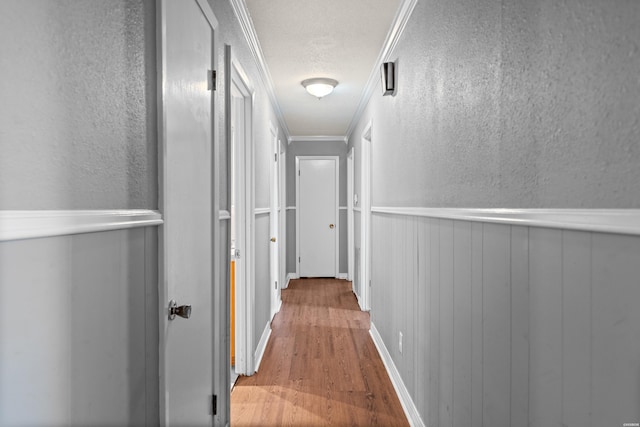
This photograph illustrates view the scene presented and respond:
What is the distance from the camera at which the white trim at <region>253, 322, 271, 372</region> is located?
3237mm

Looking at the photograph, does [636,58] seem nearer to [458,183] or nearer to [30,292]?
[458,183]

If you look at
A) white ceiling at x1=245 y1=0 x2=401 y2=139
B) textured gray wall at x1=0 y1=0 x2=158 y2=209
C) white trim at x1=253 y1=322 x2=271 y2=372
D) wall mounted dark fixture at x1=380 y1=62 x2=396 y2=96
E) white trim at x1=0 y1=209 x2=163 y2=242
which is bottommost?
white trim at x1=253 y1=322 x2=271 y2=372

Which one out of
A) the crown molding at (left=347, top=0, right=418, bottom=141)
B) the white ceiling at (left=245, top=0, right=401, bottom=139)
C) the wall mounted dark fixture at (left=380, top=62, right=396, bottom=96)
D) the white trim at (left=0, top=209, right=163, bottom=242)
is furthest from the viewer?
the wall mounted dark fixture at (left=380, top=62, right=396, bottom=96)

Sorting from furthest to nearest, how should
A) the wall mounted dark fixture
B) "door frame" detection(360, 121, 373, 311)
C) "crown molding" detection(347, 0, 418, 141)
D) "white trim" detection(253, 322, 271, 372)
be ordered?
"door frame" detection(360, 121, 373, 311)
"white trim" detection(253, 322, 271, 372)
the wall mounted dark fixture
"crown molding" detection(347, 0, 418, 141)

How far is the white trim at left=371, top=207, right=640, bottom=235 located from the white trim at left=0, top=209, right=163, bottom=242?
3.32 feet

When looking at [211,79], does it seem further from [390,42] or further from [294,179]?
[294,179]

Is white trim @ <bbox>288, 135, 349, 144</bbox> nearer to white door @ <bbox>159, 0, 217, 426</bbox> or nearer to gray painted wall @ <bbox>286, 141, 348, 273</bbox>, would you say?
gray painted wall @ <bbox>286, 141, 348, 273</bbox>

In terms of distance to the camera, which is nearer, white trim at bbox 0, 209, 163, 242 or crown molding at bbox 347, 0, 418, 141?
white trim at bbox 0, 209, 163, 242

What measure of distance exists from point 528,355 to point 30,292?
115 cm

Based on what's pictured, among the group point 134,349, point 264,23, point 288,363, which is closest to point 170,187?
point 134,349

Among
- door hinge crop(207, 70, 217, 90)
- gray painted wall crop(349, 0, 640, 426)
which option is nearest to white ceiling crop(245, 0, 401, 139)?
gray painted wall crop(349, 0, 640, 426)

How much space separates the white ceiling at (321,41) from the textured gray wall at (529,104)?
539 mm

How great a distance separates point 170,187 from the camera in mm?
1359

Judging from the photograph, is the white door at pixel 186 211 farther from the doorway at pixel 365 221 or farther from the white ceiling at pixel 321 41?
the doorway at pixel 365 221
